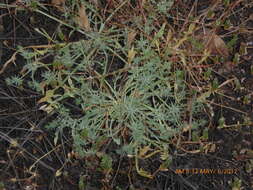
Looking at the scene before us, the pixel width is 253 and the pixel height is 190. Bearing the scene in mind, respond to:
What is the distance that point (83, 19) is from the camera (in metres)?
1.80

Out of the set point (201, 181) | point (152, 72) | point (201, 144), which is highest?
point (152, 72)

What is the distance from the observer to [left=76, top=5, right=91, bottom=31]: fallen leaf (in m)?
1.79

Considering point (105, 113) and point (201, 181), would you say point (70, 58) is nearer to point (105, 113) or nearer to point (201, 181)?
point (105, 113)

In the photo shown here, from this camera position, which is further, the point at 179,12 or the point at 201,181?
the point at 179,12

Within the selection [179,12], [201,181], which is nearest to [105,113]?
[201,181]

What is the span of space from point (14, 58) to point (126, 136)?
0.63 meters

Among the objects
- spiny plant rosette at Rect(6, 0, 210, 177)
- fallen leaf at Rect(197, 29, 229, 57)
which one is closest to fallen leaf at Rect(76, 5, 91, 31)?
spiny plant rosette at Rect(6, 0, 210, 177)

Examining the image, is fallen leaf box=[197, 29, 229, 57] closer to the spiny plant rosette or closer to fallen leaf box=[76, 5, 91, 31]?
the spiny plant rosette

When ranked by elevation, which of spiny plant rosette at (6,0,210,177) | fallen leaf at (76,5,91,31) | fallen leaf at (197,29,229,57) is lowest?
spiny plant rosette at (6,0,210,177)

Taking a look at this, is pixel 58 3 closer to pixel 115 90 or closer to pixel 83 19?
pixel 83 19

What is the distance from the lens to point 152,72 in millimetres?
1795

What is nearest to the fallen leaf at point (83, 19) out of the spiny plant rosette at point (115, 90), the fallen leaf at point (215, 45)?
the spiny plant rosette at point (115, 90)

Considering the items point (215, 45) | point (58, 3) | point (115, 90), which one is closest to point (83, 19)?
point (58, 3)

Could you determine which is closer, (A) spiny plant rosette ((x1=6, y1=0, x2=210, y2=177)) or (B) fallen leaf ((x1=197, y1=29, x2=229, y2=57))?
(A) spiny plant rosette ((x1=6, y1=0, x2=210, y2=177))
